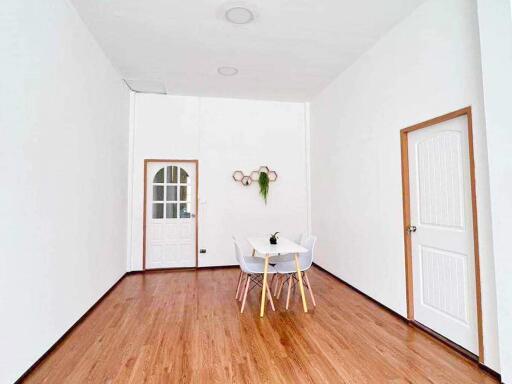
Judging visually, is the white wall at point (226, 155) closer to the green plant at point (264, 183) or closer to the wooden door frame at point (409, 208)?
the green plant at point (264, 183)

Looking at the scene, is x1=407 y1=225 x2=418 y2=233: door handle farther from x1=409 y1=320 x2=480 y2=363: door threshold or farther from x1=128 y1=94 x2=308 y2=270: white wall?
x1=128 y1=94 x2=308 y2=270: white wall

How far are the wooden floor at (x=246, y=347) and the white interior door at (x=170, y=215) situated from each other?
1.51m

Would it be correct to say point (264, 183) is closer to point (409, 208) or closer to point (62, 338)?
point (409, 208)

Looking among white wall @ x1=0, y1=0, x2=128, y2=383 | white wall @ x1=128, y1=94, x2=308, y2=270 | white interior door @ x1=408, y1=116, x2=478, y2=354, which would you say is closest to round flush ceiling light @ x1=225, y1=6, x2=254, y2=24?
white wall @ x1=0, y1=0, x2=128, y2=383

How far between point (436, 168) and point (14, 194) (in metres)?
3.42

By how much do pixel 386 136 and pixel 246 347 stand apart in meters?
2.67

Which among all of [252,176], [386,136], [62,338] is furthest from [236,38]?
[62,338]

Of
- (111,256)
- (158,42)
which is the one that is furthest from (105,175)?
A: (158,42)

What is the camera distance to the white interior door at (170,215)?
503cm

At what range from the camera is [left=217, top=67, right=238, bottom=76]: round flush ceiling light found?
4.03m

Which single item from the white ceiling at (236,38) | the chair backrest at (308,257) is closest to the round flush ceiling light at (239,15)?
the white ceiling at (236,38)

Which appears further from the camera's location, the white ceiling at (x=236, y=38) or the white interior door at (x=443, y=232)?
the white ceiling at (x=236, y=38)

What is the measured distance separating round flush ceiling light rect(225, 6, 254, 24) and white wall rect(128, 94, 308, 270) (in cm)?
238

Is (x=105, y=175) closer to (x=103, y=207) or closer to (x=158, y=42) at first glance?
(x=103, y=207)
